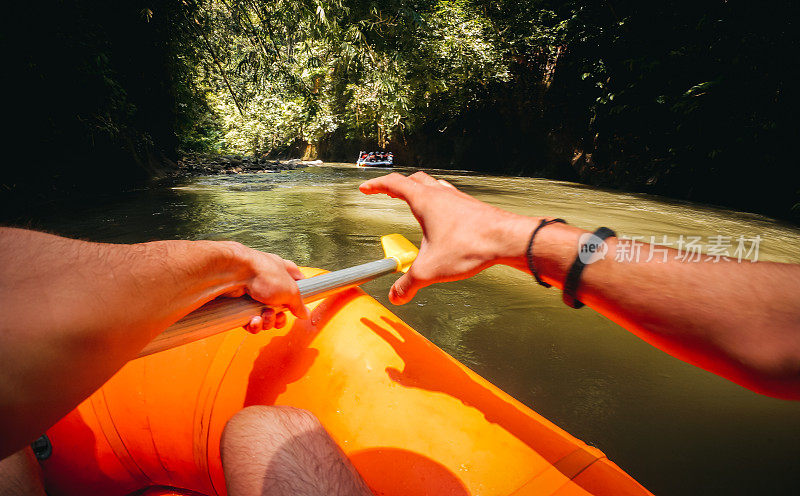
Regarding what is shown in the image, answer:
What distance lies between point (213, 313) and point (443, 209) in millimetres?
695

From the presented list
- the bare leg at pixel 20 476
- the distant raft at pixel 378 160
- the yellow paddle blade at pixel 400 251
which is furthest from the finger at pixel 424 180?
the distant raft at pixel 378 160

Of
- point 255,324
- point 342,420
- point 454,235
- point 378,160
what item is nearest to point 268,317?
point 255,324

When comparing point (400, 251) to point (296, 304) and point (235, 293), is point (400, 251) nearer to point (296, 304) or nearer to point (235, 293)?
point (296, 304)

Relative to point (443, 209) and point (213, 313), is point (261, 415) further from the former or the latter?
point (443, 209)

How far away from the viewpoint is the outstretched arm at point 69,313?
45cm

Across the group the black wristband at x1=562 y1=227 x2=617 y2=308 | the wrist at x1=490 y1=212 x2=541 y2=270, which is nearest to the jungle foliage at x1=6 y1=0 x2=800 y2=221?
the wrist at x1=490 y1=212 x2=541 y2=270

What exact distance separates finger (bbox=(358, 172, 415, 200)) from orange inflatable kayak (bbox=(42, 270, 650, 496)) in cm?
43

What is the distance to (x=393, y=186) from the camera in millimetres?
1304

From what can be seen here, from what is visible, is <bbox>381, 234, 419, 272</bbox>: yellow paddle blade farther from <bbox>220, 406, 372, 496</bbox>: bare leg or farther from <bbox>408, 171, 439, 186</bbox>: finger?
<bbox>220, 406, 372, 496</bbox>: bare leg

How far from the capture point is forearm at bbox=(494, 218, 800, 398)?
0.60m

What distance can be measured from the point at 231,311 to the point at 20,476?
61 centimetres

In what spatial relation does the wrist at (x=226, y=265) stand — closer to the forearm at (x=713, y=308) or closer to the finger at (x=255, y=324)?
the finger at (x=255, y=324)

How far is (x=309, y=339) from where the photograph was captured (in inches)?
45.7

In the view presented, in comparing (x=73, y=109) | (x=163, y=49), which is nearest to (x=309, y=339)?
(x=73, y=109)
